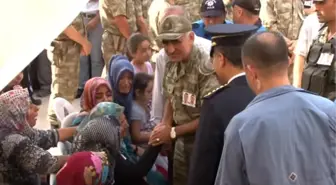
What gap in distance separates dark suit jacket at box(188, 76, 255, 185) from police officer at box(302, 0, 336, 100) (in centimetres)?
109

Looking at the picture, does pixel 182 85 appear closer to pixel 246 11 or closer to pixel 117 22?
Result: pixel 246 11

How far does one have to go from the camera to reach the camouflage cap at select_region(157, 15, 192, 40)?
2473 mm

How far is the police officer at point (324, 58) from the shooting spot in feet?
8.99

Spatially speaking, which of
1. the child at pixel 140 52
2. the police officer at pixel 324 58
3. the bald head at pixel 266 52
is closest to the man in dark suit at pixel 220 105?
the bald head at pixel 266 52

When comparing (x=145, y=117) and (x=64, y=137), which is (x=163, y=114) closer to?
(x=145, y=117)

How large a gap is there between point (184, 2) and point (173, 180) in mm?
2622

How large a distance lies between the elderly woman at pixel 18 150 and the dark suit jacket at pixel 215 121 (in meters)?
0.77

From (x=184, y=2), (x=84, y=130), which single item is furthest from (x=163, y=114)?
(x=184, y=2)

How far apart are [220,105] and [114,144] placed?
883 mm

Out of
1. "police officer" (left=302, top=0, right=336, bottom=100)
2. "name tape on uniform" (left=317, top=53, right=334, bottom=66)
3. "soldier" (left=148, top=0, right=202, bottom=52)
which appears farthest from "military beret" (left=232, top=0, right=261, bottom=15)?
"soldier" (left=148, top=0, right=202, bottom=52)

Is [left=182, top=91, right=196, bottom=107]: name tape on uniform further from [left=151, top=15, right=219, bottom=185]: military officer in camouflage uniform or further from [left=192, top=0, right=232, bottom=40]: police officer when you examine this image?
[left=192, top=0, right=232, bottom=40]: police officer

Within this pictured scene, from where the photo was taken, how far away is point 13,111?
2225 mm

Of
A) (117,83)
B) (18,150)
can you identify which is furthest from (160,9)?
(18,150)

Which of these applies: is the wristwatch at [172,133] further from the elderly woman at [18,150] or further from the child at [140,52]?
the child at [140,52]
